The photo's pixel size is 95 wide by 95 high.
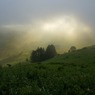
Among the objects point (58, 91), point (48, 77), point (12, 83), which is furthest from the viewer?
point (48, 77)

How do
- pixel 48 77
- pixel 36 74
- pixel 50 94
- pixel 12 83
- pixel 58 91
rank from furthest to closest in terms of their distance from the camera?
pixel 36 74, pixel 48 77, pixel 12 83, pixel 58 91, pixel 50 94

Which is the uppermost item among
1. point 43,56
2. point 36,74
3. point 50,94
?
point 43,56

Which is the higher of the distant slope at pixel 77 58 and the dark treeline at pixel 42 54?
the dark treeline at pixel 42 54

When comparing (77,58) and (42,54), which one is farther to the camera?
(42,54)

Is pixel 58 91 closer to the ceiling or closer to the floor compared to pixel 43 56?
closer to the floor

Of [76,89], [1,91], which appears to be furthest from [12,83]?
[76,89]

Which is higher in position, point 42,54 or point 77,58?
point 42,54

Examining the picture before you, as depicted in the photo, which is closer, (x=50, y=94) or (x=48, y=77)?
(x=50, y=94)

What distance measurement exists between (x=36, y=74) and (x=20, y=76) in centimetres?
192

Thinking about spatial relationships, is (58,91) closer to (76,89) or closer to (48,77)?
(76,89)

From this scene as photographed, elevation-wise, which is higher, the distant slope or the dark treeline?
the dark treeline

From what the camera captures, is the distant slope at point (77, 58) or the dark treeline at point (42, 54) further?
the dark treeline at point (42, 54)

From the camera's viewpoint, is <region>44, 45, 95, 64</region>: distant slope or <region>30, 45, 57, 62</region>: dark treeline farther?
<region>30, 45, 57, 62</region>: dark treeline

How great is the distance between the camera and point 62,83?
28.5 meters
